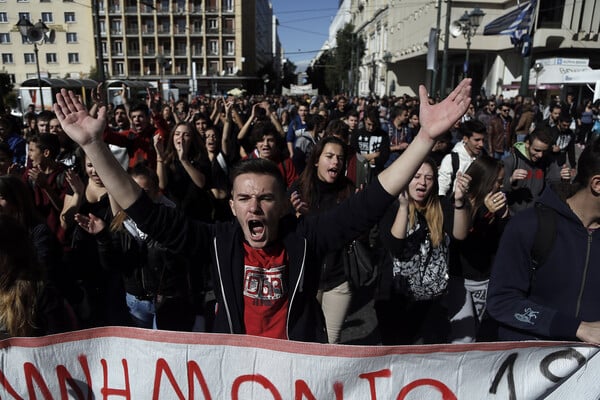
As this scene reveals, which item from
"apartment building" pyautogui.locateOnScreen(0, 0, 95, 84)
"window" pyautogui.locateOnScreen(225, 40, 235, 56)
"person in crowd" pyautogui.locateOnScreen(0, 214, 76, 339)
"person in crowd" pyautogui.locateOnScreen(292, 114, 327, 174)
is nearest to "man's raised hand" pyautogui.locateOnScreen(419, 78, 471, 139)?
"person in crowd" pyautogui.locateOnScreen(0, 214, 76, 339)

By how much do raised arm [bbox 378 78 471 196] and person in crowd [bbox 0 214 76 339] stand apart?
170 centimetres

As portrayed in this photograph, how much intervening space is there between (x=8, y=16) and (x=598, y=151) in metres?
79.8

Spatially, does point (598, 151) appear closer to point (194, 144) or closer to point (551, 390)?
point (551, 390)

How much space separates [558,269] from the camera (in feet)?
6.58

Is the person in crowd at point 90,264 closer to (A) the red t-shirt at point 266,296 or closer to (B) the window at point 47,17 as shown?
(A) the red t-shirt at point 266,296

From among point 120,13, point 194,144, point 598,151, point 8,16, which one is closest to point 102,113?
point 598,151

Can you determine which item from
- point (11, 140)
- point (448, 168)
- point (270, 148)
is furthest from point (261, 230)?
point (11, 140)

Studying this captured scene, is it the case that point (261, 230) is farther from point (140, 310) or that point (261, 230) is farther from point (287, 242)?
point (140, 310)

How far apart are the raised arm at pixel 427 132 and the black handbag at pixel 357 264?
1.32 m

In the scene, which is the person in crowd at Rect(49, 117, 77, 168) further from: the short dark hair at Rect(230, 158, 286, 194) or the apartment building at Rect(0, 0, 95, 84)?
the apartment building at Rect(0, 0, 95, 84)

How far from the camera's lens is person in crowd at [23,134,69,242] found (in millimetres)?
3660

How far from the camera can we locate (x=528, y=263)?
2.05m

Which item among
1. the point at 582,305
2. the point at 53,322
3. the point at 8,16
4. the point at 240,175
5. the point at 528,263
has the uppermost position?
the point at 8,16

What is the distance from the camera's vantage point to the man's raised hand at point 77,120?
1.95 metres
